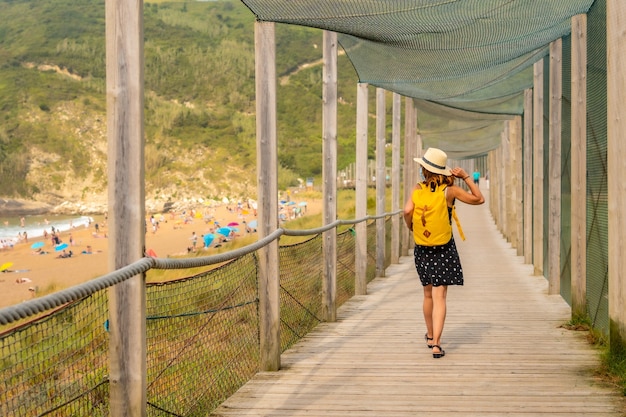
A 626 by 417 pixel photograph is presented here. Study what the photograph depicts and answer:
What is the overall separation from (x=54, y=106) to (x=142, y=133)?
3891 inches

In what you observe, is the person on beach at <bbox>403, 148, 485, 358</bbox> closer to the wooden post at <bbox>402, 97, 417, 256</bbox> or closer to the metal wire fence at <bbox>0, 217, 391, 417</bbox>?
the metal wire fence at <bbox>0, 217, 391, 417</bbox>

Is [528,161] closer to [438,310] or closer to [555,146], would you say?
[555,146]

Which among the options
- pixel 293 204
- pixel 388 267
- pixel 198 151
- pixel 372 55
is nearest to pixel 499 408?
pixel 372 55

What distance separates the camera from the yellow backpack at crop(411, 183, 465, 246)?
572 cm

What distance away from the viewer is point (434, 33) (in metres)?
6.48

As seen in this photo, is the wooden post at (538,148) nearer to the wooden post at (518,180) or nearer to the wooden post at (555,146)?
the wooden post at (555,146)

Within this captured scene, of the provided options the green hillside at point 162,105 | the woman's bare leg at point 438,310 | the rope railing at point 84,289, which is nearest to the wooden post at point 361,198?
the woman's bare leg at point 438,310

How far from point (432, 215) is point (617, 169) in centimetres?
122

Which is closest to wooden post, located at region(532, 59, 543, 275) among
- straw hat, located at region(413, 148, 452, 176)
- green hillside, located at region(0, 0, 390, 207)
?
straw hat, located at region(413, 148, 452, 176)

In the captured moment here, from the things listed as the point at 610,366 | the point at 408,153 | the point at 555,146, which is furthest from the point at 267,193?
the point at 408,153

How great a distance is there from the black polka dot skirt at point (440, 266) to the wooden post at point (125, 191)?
2.97 meters

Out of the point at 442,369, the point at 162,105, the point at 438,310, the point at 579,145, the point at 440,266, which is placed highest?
the point at 162,105

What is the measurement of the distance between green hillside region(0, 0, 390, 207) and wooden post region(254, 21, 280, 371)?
270 feet

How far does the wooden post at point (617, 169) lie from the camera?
503 centimetres
